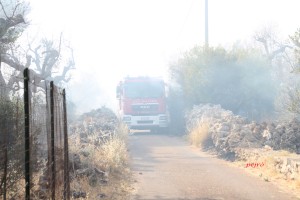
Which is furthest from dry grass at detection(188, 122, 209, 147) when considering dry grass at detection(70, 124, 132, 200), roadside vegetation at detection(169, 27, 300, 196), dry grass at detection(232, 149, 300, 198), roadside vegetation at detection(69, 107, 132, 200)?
roadside vegetation at detection(69, 107, 132, 200)

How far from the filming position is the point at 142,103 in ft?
84.9

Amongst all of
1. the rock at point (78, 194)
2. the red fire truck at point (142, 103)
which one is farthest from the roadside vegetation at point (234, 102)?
the rock at point (78, 194)

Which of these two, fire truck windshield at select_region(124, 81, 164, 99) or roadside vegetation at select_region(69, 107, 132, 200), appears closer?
roadside vegetation at select_region(69, 107, 132, 200)

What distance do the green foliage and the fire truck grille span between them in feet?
9.48

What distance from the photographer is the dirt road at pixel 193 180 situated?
355 inches

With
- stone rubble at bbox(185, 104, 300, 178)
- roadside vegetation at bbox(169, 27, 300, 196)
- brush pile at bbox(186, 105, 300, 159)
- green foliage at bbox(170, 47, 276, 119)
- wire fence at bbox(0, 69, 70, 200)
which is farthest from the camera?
green foliage at bbox(170, 47, 276, 119)

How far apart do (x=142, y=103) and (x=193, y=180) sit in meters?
15.3

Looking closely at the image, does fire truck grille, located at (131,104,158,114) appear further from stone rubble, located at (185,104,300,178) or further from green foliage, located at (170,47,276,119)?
stone rubble, located at (185,104,300,178)

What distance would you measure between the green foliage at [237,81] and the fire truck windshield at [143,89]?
2.32 meters

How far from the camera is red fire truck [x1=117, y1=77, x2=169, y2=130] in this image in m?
25.9

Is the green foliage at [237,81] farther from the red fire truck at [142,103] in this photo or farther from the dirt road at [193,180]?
the dirt road at [193,180]

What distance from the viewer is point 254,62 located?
24859 mm

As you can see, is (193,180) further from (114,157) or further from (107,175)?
(114,157)

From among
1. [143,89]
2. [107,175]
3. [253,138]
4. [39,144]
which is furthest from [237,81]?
[39,144]
